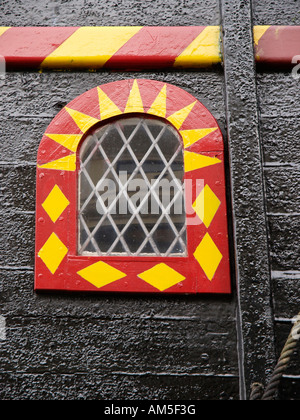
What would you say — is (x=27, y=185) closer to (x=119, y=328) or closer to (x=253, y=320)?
(x=119, y=328)

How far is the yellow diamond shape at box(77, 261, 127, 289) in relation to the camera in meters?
1.86

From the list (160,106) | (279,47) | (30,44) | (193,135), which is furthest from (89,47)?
(279,47)

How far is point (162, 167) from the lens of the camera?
6.57ft

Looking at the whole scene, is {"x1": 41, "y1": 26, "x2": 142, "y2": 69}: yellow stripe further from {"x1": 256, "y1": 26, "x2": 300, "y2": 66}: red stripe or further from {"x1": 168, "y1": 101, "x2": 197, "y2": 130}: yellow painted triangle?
{"x1": 256, "y1": 26, "x2": 300, "y2": 66}: red stripe

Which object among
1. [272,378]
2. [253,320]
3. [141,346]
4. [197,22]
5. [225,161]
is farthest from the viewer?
[197,22]

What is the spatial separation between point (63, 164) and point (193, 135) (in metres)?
0.67

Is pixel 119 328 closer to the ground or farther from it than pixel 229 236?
closer to the ground

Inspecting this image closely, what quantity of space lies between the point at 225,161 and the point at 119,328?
973 mm

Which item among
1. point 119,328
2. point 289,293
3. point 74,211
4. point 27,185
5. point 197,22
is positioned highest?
point 197,22

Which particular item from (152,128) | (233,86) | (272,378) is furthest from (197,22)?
(272,378)

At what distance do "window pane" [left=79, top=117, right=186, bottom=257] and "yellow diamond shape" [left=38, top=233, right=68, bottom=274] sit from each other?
99mm

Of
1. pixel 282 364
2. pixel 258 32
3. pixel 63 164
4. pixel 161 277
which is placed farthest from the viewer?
pixel 258 32

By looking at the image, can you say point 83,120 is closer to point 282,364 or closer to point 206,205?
point 206,205

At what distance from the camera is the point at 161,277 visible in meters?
1.86
